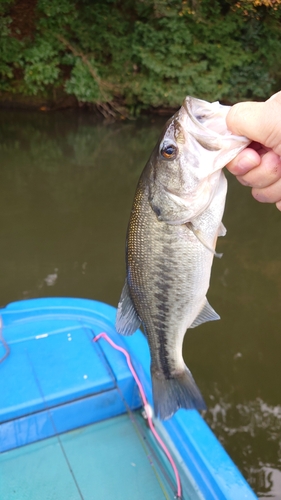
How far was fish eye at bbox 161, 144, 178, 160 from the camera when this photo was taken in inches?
53.1

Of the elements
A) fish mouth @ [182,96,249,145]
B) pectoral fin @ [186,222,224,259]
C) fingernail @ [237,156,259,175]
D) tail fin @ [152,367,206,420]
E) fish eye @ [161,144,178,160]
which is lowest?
tail fin @ [152,367,206,420]

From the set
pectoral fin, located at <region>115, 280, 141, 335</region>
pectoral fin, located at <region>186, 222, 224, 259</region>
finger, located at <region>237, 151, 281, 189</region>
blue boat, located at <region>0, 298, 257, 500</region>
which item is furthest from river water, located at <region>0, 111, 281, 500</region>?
finger, located at <region>237, 151, 281, 189</region>

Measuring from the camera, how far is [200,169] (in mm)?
1332

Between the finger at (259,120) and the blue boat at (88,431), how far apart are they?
1424 mm

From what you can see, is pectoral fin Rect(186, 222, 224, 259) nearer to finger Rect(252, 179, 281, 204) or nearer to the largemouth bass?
the largemouth bass

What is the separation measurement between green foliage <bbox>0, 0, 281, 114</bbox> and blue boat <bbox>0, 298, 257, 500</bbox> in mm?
8435

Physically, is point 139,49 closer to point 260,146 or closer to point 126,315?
point 260,146

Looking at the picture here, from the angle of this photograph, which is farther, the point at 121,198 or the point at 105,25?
the point at 105,25

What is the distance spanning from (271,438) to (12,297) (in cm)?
263

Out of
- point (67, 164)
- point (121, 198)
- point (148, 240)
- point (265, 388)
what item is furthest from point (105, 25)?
point (148, 240)

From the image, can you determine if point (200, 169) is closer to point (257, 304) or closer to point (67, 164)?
point (257, 304)

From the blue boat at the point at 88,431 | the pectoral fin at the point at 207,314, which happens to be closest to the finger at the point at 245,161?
the pectoral fin at the point at 207,314

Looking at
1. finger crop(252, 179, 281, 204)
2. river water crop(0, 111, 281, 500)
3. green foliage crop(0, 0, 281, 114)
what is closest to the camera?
finger crop(252, 179, 281, 204)

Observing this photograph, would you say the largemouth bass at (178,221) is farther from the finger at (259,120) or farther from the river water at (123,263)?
the river water at (123,263)
